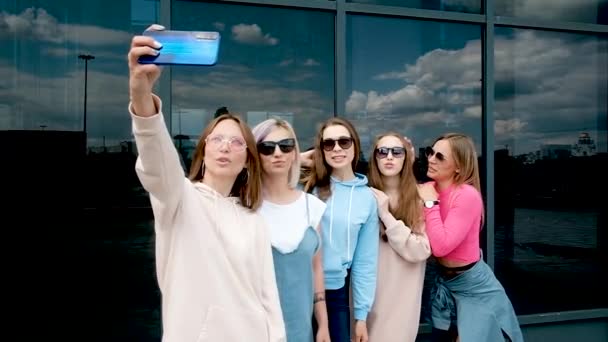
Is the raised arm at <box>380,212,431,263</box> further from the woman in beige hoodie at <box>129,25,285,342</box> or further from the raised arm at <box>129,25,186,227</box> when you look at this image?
the raised arm at <box>129,25,186,227</box>

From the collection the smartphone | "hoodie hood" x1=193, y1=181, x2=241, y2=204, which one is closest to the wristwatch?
"hoodie hood" x1=193, y1=181, x2=241, y2=204

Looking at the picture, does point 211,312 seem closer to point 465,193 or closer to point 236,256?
point 236,256

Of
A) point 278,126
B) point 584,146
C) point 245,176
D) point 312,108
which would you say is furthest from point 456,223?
point 584,146

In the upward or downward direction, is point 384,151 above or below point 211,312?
above

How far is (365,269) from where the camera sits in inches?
114

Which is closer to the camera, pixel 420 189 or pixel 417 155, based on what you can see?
pixel 420 189

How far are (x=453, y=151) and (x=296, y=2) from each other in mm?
1651

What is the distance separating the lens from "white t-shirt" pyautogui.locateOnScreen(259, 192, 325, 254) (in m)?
2.50

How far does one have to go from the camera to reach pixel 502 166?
4805mm

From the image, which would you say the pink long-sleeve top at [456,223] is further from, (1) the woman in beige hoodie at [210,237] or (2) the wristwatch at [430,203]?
(1) the woman in beige hoodie at [210,237]

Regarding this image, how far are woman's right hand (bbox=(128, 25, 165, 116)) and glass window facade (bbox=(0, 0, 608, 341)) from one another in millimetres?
2149

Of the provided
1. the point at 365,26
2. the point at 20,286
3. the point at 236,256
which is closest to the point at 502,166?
the point at 365,26

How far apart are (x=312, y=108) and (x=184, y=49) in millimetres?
2682

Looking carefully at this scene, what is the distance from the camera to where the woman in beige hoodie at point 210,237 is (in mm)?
1897
